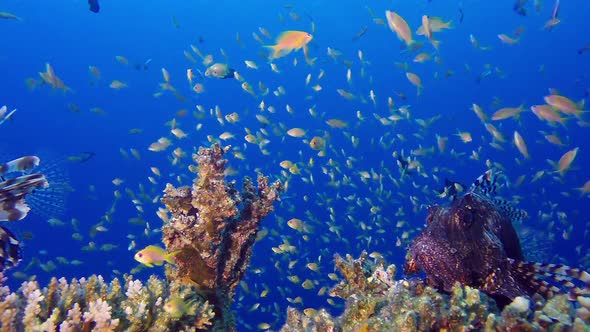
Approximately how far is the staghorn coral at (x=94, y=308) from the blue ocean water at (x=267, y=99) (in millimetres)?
14981

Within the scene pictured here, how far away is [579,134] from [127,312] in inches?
2304

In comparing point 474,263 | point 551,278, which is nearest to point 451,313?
point 474,263

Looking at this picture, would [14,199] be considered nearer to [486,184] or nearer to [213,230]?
[213,230]

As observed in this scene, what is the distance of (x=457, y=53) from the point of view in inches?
3450

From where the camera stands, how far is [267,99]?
59.5m

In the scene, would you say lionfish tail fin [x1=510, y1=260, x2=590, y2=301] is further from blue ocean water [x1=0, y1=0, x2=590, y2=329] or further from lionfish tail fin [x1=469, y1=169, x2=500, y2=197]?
blue ocean water [x1=0, y1=0, x2=590, y2=329]

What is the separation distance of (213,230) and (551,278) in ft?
9.07

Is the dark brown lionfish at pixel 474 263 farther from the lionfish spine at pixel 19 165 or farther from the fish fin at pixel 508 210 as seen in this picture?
the lionfish spine at pixel 19 165

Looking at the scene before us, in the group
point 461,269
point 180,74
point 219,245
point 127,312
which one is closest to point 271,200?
Answer: point 219,245

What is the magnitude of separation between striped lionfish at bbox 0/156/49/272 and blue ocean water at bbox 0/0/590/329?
15.4 meters

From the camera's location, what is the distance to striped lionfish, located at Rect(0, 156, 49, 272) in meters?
2.86

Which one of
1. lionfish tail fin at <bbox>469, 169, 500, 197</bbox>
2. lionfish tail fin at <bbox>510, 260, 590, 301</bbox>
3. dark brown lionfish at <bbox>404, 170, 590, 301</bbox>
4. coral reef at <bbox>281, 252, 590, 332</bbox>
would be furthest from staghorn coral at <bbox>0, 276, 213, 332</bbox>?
lionfish tail fin at <bbox>469, 169, 500, 197</bbox>

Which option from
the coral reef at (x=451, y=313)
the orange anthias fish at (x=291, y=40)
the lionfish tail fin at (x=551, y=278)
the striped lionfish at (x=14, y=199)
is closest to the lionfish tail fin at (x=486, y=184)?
the lionfish tail fin at (x=551, y=278)

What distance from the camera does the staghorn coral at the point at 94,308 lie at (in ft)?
8.59
